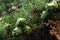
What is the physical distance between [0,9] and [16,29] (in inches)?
75.6

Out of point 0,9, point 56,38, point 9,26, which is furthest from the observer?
point 0,9

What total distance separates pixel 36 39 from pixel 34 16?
267mm

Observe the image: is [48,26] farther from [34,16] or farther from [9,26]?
[9,26]

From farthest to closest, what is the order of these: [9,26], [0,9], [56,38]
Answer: [0,9]
[9,26]
[56,38]

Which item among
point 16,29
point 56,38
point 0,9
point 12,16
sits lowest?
point 56,38

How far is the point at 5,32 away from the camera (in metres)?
2.04

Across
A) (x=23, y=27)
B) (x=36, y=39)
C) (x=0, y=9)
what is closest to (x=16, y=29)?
(x=23, y=27)

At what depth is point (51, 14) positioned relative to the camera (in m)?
1.91

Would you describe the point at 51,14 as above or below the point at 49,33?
above

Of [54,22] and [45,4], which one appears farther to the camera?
[45,4]

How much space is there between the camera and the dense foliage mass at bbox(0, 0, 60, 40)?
1871mm

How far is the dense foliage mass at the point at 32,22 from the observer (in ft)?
6.14

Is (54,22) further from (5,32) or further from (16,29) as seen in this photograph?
(5,32)

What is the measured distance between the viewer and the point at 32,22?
1986 millimetres
